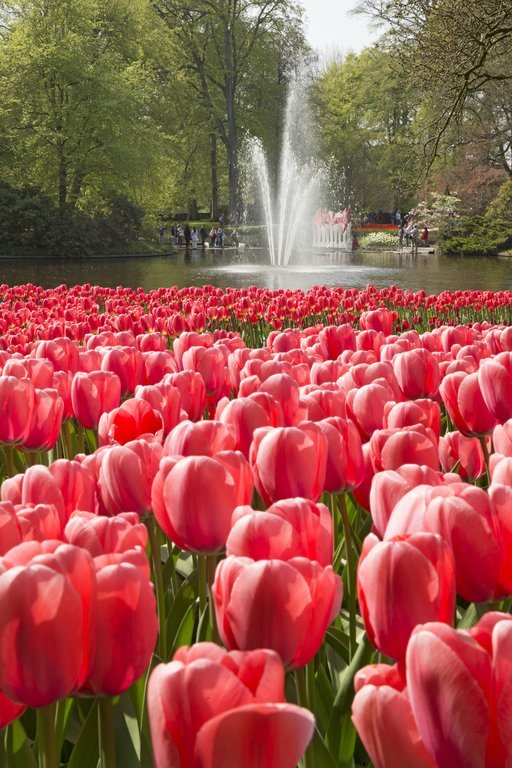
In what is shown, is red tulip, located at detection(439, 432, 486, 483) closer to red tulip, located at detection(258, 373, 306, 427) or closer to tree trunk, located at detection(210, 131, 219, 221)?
red tulip, located at detection(258, 373, 306, 427)

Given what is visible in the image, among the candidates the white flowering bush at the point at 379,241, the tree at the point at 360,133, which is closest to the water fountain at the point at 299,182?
the white flowering bush at the point at 379,241

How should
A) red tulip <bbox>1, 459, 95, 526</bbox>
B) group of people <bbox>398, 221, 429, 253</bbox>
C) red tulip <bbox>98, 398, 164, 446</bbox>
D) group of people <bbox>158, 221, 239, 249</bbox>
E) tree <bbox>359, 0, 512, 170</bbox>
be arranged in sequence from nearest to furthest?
red tulip <bbox>1, 459, 95, 526</bbox> → red tulip <bbox>98, 398, 164, 446</bbox> → tree <bbox>359, 0, 512, 170</bbox> → group of people <bbox>398, 221, 429, 253</bbox> → group of people <bbox>158, 221, 239, 249</bbox>

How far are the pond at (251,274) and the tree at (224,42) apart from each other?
18301 millimetres

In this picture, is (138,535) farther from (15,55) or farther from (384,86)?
(384,86)

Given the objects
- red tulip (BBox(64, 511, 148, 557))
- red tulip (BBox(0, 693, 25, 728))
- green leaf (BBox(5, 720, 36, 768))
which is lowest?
green leaf (BBox(5, 720, 36, 768))

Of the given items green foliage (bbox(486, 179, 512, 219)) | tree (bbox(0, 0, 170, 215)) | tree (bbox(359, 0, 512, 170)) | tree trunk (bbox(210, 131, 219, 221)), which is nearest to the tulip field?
tree (bbox(359, 0, 512, 170))

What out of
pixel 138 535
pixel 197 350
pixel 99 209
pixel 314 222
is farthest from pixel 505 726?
pixel 314 222

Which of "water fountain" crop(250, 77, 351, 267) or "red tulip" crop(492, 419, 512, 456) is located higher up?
"water fountain" crop(250, 77, 351, 267)

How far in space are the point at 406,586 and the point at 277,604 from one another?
0.44 feet

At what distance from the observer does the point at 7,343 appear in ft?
15.5

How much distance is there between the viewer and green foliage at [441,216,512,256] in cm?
4228

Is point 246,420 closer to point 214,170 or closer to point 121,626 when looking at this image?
point 121,626

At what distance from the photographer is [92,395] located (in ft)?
8.12

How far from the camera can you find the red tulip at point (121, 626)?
2.89 feet
